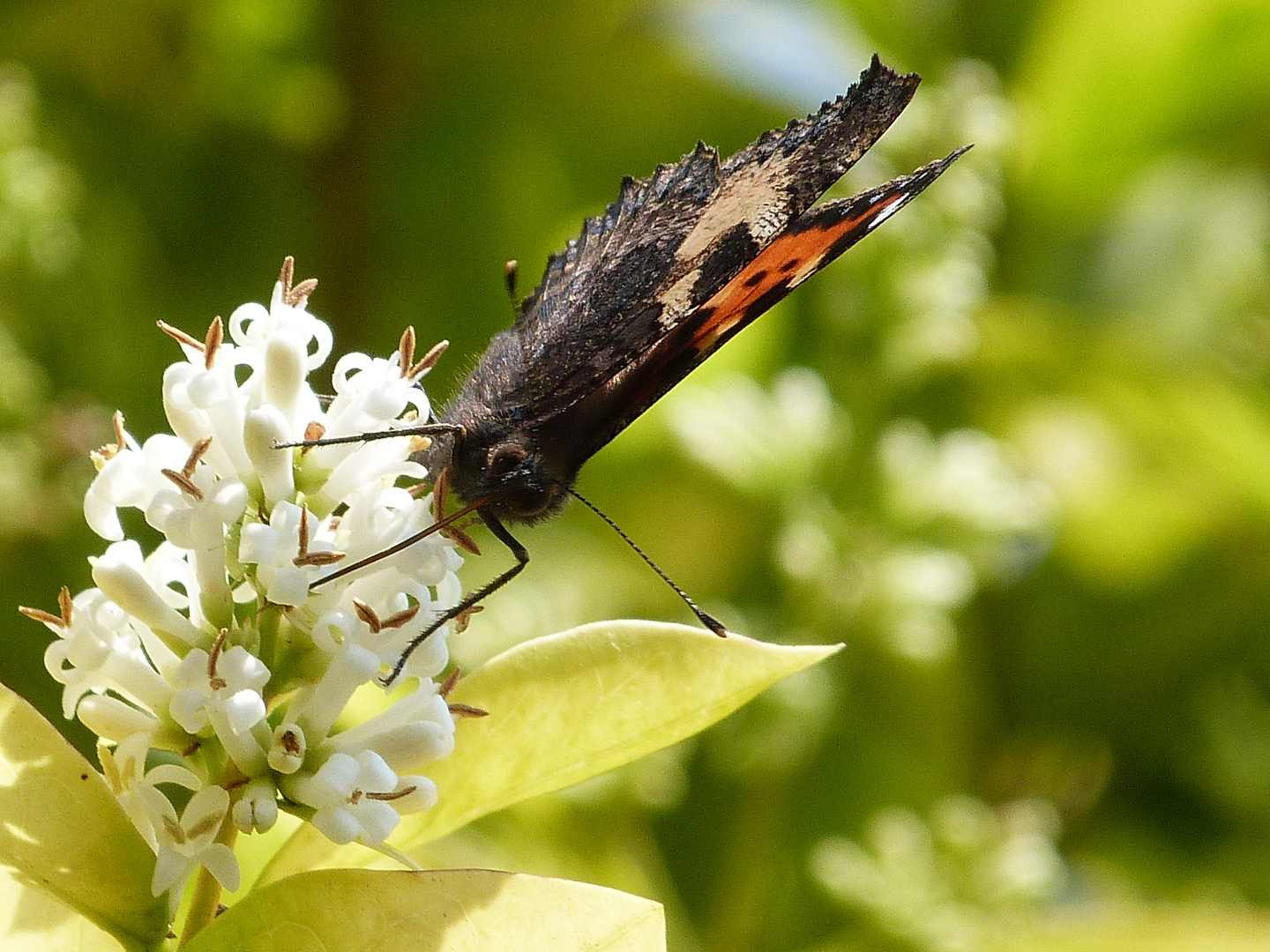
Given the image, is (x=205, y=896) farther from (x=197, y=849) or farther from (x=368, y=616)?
(x=368, y=616)

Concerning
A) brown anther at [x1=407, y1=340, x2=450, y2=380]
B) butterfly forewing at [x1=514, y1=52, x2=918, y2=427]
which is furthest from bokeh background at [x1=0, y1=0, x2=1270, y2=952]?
brown anther at [x1=407, y1=340, x2=450, y2=380]

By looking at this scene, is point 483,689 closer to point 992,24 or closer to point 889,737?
point 889,737

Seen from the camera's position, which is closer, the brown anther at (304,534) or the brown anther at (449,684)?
the brown anther at (304,534)

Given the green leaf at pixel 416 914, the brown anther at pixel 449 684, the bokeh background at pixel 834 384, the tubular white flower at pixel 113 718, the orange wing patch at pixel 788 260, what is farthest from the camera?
the bokeh background at pixel 834 384

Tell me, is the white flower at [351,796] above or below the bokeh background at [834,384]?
below

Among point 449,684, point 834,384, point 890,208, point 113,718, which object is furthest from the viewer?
point 834,384

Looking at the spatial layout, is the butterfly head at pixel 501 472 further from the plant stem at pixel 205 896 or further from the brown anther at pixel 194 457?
the plant stem at pixel 205 896

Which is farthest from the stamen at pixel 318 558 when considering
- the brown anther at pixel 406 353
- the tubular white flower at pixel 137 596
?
the brown anther at pixel 406 353

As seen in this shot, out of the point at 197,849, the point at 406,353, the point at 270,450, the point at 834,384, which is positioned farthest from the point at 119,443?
the point at 834,384
